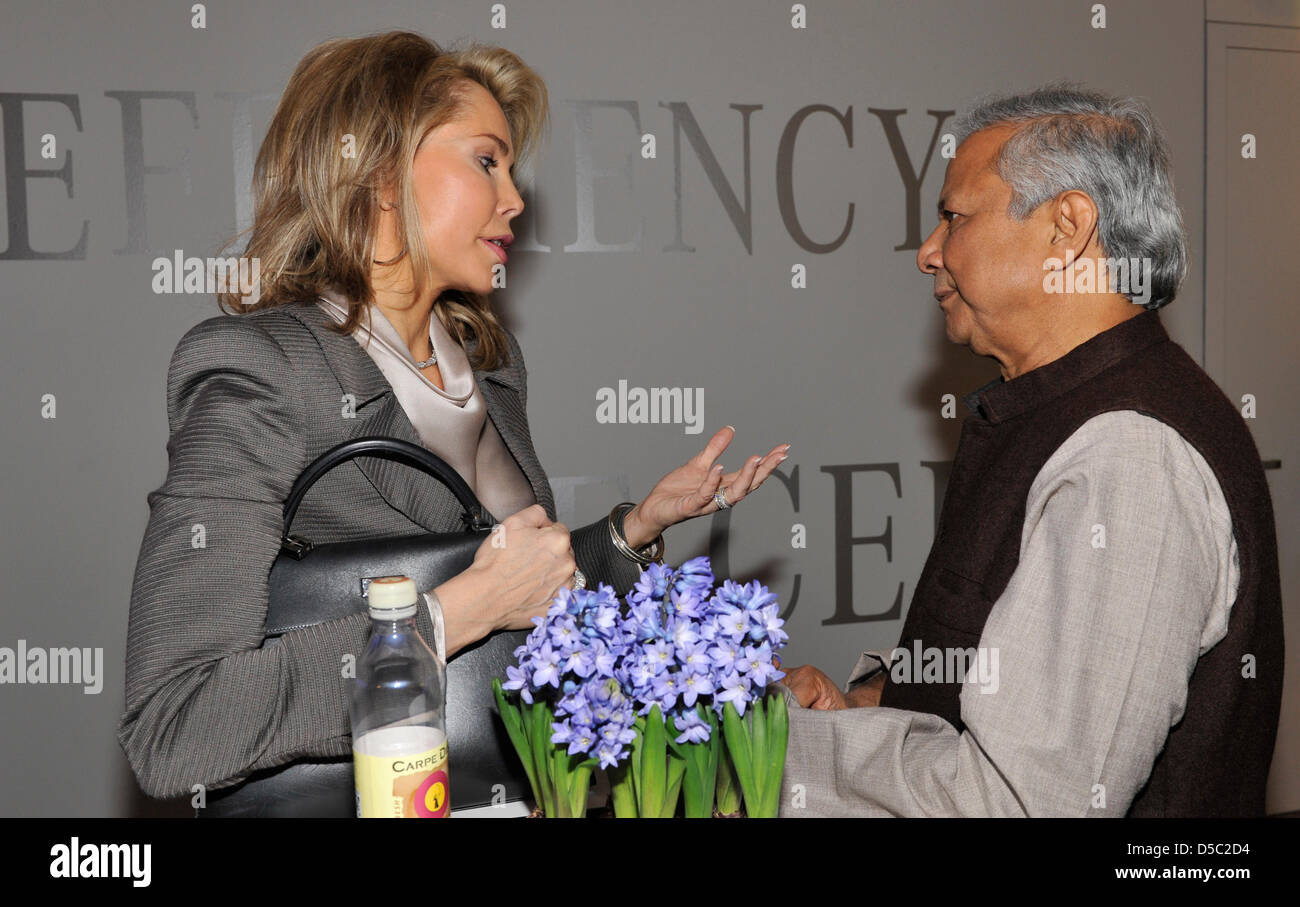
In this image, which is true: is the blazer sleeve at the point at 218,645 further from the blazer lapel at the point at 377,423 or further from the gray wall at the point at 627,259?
the gray wall at the point at 627,259

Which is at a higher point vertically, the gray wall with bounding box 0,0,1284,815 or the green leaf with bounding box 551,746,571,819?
the gray wall with bounding box 0,0,1284,815

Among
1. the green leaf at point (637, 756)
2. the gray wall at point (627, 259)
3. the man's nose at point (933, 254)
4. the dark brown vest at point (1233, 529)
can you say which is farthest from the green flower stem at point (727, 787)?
the gray wall at point (627, 259)

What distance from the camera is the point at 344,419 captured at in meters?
1.37

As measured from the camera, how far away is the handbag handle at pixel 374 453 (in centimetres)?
126

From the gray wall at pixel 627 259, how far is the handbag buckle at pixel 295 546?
1502 millimetres

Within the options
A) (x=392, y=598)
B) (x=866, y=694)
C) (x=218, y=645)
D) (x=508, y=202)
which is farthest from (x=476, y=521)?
(x=866, y=694)

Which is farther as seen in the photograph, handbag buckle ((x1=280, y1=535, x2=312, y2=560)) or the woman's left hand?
the woman's left hand

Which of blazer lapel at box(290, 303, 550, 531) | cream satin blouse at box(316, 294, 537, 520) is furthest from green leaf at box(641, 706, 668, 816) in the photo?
cream satin blouse at box(316, 294, 537, 520)

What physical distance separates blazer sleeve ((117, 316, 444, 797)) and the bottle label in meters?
0.24

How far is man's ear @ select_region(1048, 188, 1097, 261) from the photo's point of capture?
4.71ft

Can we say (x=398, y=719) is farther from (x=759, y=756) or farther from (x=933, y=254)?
(x=933, y=254)

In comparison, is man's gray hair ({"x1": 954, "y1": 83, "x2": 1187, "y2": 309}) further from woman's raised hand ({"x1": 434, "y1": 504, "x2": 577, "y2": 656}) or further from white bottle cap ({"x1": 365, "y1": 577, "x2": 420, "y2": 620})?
white bottle cap ({"x1": 365, "y1": 577, "x2": 420, "y2": 620})

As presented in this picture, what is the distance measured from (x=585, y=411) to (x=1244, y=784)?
184 cm
